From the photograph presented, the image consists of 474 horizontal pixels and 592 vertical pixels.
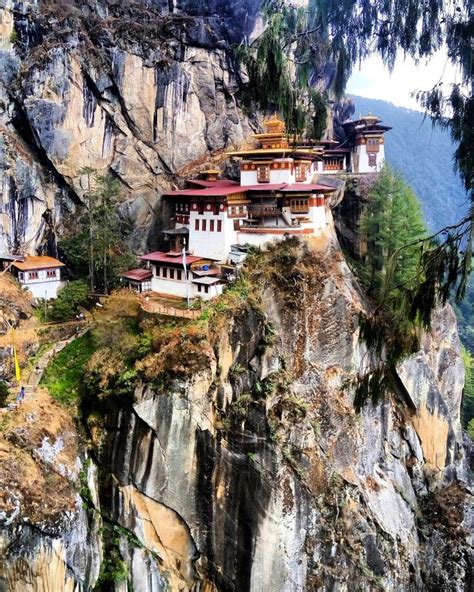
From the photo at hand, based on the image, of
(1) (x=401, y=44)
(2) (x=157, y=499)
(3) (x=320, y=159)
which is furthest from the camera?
(3) (x=320, y=159)

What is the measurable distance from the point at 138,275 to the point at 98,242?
2417 mm

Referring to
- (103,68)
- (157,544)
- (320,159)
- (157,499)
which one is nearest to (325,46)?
(157,499)

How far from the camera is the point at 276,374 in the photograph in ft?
66.4

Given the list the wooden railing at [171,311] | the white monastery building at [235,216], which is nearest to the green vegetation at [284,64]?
the wooden railing at [171,311]

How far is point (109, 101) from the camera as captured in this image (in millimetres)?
26500

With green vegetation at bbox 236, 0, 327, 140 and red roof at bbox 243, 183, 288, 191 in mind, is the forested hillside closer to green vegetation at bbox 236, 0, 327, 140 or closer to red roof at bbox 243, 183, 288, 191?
red roof at bbox 243, 183, 288, 191

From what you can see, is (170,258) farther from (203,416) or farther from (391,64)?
(391,64)

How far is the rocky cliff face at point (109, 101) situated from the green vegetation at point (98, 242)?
0.82m

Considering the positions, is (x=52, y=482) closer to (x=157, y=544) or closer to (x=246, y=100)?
(x=157, y=544)

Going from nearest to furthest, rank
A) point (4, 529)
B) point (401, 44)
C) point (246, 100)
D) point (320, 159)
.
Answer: point (401, 44)
point (246, 100)
point (4, 529)
point (320, 159)

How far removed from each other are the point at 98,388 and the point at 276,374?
620 cm

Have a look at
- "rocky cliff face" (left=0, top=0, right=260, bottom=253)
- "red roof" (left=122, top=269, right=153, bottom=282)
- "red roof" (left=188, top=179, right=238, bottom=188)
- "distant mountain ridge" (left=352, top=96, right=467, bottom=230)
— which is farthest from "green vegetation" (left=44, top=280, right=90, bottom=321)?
"distant mountain ridge" (left=352, top=96, right=467, bottom=230)

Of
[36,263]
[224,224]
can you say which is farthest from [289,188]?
[36,263]

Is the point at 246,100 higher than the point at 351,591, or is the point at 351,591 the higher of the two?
the point at 246,100
